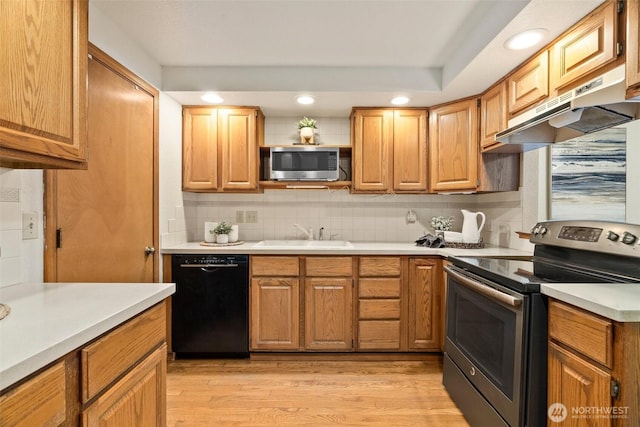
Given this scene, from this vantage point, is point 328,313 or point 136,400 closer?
point 136,400

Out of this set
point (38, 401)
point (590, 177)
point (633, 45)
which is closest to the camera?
point (38, 401)

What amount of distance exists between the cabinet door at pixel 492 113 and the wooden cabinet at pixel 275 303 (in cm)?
175

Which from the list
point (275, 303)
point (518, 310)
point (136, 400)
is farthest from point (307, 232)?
point (136, 400)

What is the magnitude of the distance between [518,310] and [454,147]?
1655 mm

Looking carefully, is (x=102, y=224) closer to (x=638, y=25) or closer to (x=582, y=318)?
(x=582, y=318)

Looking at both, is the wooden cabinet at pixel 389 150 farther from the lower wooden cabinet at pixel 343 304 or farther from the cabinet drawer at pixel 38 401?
the cabinet drawer at pixel 38 401

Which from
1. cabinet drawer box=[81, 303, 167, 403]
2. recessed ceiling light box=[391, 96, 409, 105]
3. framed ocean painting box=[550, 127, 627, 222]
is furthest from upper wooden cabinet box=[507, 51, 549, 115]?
cabinet drawer box=[81, 303, 167, 403]

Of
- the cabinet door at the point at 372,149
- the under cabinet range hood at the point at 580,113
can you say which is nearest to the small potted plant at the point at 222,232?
the cabinet door at the point at 372,149

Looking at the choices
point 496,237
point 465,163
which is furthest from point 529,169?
point 496,237

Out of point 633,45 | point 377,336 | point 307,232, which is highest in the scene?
point 633,45

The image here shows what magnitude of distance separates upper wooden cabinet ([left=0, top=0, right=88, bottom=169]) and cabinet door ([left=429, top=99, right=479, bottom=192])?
2.44 metres

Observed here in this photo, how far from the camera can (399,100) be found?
8.52 feet

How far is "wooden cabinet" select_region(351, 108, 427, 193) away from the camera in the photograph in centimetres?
276

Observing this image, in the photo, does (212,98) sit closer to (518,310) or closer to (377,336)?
(377,336)
